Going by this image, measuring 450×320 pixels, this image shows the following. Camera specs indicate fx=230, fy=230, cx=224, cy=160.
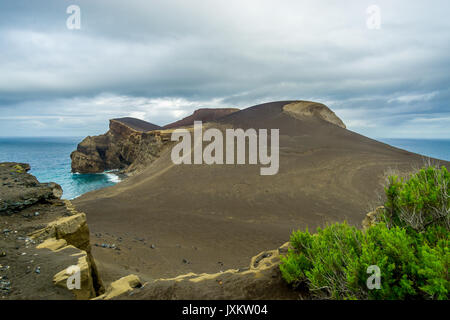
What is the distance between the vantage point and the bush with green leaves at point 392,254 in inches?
94.9

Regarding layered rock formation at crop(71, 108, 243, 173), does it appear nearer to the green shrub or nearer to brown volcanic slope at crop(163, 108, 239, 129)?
brown volcanic slope at crop(163, 108, 239, 129)

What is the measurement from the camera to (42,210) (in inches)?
251

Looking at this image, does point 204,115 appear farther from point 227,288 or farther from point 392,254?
point 392,254

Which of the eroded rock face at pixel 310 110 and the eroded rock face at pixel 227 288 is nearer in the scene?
the eroded rock face at pixel 227 288

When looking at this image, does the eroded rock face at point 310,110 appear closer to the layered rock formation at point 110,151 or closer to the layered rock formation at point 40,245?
the layered rock formation at point 110,151

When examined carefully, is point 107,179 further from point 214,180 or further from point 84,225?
point 84,225

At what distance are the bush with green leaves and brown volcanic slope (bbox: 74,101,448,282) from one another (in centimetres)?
118

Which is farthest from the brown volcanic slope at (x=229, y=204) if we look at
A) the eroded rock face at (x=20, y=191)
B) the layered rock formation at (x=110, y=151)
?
the layered rock formation at (x=110, y=151)

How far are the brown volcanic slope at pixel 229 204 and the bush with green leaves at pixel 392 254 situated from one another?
3.88ft

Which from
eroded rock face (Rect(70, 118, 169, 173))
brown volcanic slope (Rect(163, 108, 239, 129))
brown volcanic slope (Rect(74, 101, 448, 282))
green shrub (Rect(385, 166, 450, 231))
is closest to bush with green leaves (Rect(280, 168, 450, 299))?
green shrub (Rect(385, 166, 450, 231))

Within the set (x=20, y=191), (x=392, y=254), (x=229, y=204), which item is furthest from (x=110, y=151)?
(x=392, y=254)

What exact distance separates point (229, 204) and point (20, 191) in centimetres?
1183

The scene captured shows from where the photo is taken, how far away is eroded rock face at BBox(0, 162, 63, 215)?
6.03 meters

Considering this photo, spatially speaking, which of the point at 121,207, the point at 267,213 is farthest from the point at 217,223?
the point at 121,207
